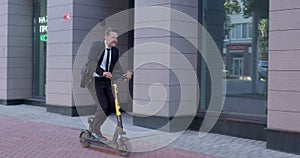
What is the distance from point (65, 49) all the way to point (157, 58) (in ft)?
11.8

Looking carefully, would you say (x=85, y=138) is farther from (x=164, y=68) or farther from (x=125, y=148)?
(x=164, y=68)

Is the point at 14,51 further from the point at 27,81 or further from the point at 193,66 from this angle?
the point at 193,66

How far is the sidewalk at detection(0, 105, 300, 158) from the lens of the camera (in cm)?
716

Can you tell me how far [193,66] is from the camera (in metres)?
9.46

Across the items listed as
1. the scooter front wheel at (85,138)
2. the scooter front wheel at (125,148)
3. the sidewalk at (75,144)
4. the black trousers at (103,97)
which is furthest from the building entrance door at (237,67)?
the scooter front wheel at (85,138)

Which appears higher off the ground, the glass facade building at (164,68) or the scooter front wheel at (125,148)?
the glass facade building at (164,68)

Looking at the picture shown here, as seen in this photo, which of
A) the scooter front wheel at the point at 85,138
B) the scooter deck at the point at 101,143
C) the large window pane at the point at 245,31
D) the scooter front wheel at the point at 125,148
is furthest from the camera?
the large window pane at the point at 245,31

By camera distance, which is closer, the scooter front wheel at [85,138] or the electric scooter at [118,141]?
the electric scooter at [118,141]

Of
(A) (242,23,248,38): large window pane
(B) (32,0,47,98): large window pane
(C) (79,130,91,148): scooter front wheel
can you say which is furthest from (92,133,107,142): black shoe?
(B) (32,0,47,98): large window pane

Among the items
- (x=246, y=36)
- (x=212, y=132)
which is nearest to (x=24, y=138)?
(x=212, y=132)

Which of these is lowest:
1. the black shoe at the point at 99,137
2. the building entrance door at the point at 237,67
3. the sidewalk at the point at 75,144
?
the sidewalk at the point at 75,144

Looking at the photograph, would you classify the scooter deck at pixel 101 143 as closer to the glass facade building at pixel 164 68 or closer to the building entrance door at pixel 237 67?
the glass facade building at pixel 164 68

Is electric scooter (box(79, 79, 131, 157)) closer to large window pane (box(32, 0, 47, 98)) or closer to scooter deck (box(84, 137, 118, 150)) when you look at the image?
scooter deck (box(84, 137, 118, 150))

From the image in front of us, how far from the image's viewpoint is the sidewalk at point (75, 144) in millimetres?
7160
